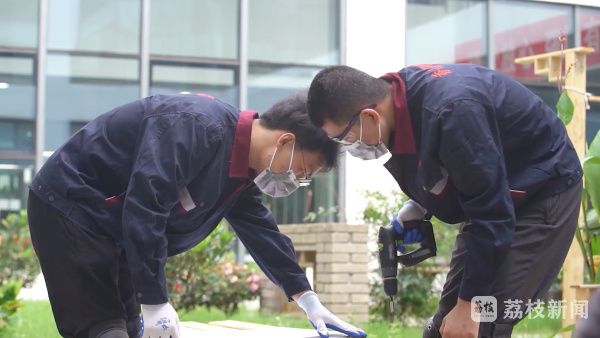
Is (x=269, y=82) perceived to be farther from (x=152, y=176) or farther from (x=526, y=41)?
(x=152, y=176)

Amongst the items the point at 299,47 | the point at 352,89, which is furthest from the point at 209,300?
the point at 352,89

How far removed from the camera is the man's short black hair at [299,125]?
11.1ft

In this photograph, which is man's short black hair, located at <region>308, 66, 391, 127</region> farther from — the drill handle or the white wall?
the white wall

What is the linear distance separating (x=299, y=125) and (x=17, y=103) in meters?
7.04

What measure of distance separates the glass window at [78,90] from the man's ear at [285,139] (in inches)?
265

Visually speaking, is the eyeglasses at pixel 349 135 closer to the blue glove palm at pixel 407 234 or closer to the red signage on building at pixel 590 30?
the blue glove palm at pixel 407 234

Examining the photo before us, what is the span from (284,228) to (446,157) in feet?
18.4

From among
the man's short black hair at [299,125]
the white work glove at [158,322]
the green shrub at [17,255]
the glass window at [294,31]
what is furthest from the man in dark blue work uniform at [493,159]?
the glass window at [294,31]

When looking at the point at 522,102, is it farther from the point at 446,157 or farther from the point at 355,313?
the point at 355,313

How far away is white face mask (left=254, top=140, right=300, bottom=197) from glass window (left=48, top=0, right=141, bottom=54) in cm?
692

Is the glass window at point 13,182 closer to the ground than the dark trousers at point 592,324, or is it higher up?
higher up

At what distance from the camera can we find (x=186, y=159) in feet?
10.5

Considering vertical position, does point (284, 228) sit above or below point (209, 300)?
above

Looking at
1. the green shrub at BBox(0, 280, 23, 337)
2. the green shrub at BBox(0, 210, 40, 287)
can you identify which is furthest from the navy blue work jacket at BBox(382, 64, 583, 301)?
the green shrub at BBox(0, 210, 40, 287)
